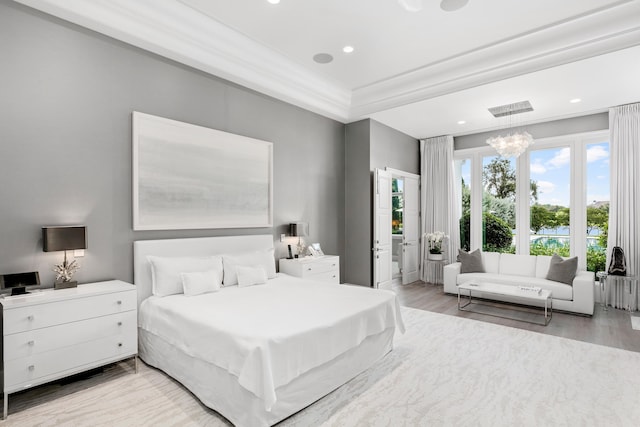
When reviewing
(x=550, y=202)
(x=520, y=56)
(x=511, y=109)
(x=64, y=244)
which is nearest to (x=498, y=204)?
(x=550, y=202)

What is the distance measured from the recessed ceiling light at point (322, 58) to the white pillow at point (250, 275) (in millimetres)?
2718

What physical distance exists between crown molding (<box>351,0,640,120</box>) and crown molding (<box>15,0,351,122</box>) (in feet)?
3.88

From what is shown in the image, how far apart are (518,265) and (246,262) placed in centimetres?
446

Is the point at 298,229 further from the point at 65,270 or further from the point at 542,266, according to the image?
the point at 542,266

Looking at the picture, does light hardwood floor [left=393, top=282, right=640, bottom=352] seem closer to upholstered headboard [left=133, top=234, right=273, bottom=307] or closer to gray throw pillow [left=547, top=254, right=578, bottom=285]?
gray throw pillow [left=547, top=254, right=578, bottom=285]

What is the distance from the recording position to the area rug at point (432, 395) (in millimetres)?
2262

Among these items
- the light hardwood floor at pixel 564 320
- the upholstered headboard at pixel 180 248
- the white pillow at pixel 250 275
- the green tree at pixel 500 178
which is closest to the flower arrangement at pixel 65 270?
the upholstered headboard at pixel 180 248

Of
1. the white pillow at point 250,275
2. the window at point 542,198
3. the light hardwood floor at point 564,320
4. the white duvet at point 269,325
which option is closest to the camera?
the white duvet at point 269,325

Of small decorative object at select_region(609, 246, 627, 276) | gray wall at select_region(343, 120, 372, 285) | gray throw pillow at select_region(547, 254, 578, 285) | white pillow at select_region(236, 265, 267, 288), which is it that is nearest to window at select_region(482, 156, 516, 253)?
gray throw pillow at select_region(547, 254, 578, 285)

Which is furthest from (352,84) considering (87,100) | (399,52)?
(87,100)

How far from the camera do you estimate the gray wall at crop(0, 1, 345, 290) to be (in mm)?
2664

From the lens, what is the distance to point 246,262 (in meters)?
3.90

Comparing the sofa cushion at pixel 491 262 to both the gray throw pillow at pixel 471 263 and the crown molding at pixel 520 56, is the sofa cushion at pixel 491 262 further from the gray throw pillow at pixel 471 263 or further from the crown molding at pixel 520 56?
the crown molding at pixel 520 56

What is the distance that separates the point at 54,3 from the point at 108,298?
2.43m
